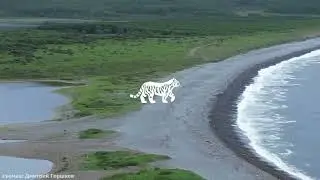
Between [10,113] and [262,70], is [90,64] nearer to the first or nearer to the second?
[262,70]

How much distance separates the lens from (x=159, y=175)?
119 ft

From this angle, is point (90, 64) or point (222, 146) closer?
point (222, 146)

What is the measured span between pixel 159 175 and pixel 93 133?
1285 cm

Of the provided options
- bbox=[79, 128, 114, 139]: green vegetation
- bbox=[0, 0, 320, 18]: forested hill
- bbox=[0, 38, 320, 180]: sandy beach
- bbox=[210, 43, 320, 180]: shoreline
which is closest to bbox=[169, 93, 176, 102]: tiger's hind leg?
bbox=[0, 38, 320, 180]: sandy beach

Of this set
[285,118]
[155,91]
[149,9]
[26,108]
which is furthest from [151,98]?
[149,9]

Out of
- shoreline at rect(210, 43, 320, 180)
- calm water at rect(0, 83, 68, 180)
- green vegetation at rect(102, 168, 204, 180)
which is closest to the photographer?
green vegetation at rect(102, 168, 204, 180)

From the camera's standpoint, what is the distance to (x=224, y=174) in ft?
126

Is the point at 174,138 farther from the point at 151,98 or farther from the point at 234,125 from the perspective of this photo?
the point at 151,98

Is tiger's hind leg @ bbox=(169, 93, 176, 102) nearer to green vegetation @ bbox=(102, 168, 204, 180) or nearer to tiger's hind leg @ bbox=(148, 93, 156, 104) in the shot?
tiger's hind leg @ bbox=(148, 93, 156, 104)

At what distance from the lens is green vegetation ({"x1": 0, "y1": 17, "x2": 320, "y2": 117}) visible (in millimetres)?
68312

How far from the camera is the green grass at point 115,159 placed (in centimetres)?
3922

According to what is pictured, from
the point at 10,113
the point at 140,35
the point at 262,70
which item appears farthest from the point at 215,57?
the point at 10,113

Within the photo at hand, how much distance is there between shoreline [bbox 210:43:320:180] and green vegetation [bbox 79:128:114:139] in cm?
718

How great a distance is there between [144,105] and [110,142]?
1288cm
